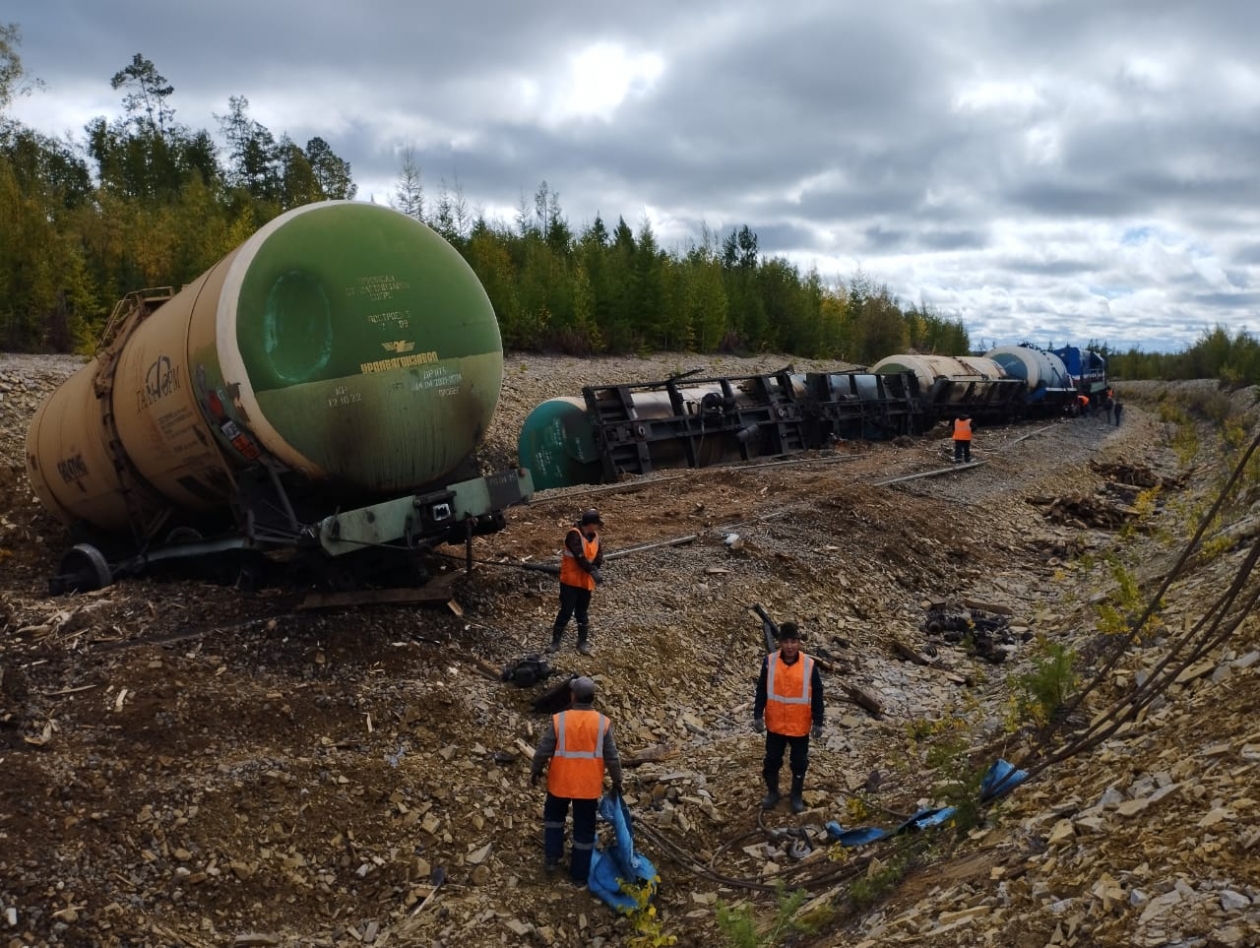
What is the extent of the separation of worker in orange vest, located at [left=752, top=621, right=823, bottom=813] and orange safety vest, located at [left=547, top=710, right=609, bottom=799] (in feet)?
4.74

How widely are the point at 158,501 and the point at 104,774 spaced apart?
366 centimetres

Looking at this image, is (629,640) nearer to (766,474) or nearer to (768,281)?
(766,474)

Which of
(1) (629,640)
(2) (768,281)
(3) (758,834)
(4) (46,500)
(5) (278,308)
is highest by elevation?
(2) (768,281)

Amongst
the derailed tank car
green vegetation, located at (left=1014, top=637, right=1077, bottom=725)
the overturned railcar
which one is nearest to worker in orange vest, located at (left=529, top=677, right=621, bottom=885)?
the derailed tank car

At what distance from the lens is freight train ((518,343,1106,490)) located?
16891mm

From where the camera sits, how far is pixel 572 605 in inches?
329

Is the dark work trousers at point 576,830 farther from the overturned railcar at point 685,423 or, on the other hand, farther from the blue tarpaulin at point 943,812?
the overturned railcar at point 685,423

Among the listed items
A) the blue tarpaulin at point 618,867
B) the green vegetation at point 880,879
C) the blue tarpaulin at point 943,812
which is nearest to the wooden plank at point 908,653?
the blue tarpaulin at point 943,812

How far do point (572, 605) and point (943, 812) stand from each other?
3.70 m

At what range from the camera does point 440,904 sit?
536 centimetres

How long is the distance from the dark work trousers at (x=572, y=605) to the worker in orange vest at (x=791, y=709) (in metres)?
2.22

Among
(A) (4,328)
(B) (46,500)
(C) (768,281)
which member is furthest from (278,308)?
(C) (768,281)

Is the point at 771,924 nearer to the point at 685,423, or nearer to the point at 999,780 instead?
the point at 999,780

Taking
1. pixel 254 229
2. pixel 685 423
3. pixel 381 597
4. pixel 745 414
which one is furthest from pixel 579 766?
pixel 254 229
